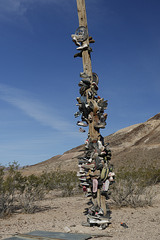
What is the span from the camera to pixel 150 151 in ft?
146

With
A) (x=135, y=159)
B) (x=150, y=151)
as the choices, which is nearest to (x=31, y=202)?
(x=135, y=159)

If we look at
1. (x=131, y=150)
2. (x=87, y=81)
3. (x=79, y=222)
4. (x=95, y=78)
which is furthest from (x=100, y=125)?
(x=131, y=150)

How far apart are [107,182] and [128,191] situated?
335cm

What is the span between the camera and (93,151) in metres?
6.03

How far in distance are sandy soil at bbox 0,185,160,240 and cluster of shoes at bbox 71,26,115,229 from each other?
47 cm

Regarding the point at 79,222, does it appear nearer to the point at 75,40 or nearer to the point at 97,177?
the point at 97,177

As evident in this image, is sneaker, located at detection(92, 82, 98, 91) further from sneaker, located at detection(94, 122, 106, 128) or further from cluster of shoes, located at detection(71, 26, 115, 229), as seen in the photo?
sneaker, located at detection(94, 122, 106, 128)

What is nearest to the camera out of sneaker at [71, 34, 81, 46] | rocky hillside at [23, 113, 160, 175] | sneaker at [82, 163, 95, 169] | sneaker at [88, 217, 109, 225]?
sneaker at [88, 217, 109, 225]

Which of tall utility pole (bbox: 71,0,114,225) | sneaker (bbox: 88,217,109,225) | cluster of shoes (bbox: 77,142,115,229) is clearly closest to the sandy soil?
sneaker (bbox: 88,217,109,225)

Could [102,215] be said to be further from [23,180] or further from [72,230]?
[23,180]

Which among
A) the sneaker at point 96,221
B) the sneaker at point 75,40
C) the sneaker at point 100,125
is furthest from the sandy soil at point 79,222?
the sneaker at point 75,40

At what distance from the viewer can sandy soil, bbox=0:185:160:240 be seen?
539 cm

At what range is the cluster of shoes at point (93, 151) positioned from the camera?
5.80 metres

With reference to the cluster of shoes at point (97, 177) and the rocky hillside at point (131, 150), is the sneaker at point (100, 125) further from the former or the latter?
the rocky hillside at point (131, 150)
